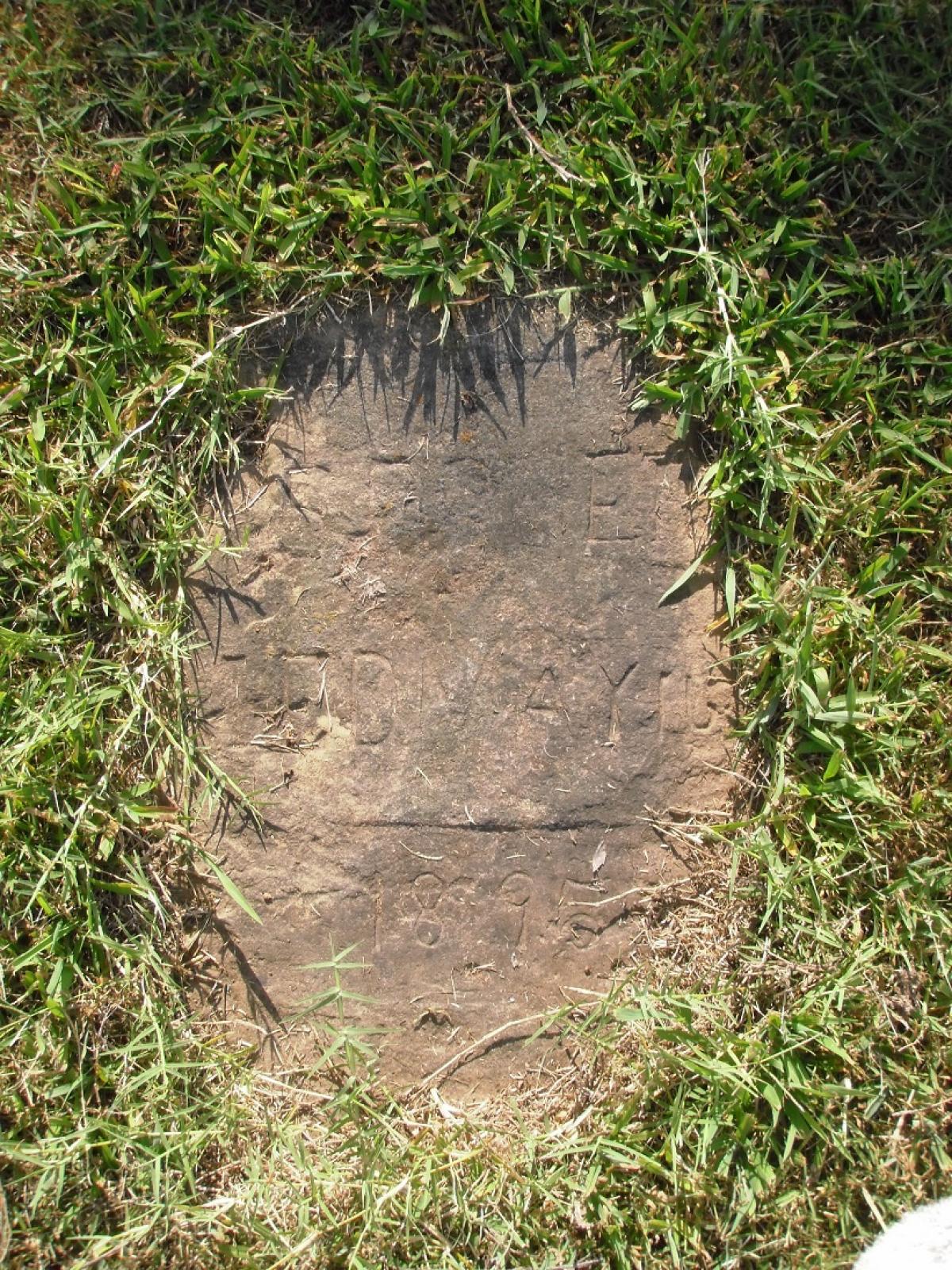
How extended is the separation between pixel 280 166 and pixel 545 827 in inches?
69.1

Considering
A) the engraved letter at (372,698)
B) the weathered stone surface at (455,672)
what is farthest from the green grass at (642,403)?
the engraved letter at (372,698)

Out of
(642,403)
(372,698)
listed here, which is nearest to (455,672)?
(372,698)

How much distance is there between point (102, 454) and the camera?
7.72ft

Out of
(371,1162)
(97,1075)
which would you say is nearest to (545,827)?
(371,1162)

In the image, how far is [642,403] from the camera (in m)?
2.35

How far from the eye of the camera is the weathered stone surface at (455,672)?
232 centimetres

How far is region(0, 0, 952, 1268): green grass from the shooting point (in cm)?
224

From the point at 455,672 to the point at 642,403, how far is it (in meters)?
0.80

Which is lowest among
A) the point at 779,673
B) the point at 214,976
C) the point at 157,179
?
the point at 214,976

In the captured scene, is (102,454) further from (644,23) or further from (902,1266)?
(902,1266)

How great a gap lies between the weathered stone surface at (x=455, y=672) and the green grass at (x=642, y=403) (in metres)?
0.13

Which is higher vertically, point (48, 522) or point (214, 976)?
point (48, 522)

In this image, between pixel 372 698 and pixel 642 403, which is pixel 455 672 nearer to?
pixel 372 698

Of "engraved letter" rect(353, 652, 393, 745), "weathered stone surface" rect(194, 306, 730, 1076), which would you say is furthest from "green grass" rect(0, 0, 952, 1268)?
"engraved letter" rect(353, 652, 393, 745)
